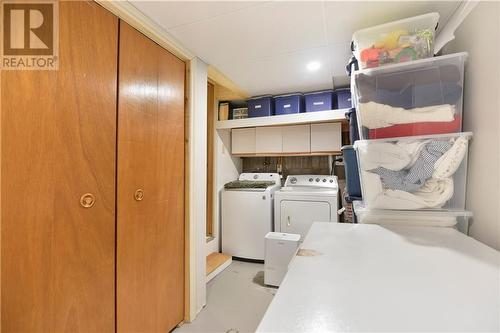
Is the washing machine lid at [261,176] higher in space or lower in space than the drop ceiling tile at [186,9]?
lower

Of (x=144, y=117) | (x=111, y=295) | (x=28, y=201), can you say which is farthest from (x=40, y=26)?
(x=111, y=295)

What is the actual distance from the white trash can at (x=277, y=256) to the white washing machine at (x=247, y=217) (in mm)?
467

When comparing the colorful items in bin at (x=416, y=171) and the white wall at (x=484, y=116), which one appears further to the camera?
the colorful items in bin at (x=416, y=171)

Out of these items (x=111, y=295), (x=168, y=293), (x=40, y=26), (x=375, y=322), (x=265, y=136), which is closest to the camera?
(x=375, y=322)

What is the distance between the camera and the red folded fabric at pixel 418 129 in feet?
3.37

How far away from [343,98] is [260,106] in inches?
40.4

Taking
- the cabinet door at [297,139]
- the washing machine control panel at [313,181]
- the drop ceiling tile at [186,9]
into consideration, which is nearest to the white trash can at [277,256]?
the washing machine control panel at [313,181]

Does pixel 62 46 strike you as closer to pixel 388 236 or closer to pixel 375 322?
pixel 375 322

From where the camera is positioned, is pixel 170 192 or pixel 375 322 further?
pixel 170 192

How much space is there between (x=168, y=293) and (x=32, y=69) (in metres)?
1.60

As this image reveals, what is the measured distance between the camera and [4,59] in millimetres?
948

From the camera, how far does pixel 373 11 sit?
1.33 m

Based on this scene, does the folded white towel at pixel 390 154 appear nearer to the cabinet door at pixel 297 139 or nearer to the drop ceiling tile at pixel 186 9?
the drop ceiling tile at pixel 186 9

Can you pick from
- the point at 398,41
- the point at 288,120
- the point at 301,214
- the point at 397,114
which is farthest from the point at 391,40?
the point at 301,214
